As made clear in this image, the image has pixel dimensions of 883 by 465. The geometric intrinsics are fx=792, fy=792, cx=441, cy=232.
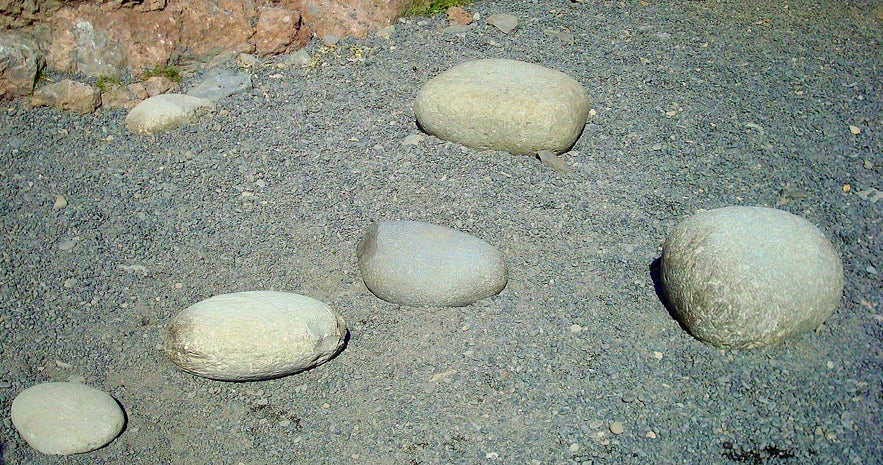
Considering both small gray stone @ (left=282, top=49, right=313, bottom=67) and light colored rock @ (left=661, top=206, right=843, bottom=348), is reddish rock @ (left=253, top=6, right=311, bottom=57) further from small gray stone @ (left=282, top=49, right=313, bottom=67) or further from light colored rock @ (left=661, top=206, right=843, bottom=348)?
light colored rock @ (left=661, top=206, right=843, bottom=348)

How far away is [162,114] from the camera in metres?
5.70

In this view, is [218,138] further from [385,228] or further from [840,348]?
[840,348]

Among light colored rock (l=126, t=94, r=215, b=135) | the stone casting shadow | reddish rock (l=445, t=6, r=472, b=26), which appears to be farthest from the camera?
reddish rock (l=445, t=6, r=472, b=26)

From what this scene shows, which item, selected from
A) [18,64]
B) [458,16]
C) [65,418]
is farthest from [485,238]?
[18,64]

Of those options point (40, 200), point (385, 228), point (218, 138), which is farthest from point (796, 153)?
point (40, 200)

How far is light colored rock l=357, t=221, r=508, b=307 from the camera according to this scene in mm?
4320

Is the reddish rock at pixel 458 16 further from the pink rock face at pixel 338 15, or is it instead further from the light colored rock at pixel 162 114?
the light colored rock at pixel 162 114

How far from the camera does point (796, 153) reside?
209 inches

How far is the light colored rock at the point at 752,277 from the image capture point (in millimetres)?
3820

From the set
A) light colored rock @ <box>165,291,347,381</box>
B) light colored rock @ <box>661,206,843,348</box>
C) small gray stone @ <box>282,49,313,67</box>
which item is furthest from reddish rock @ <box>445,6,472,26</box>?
light colored rock @ <box>165,291,347,381</box>

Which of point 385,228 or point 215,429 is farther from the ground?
point 385,228

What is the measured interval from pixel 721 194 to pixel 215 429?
333 centimetres

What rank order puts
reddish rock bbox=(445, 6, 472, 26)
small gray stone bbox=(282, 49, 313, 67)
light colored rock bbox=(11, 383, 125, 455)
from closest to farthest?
light colored rock bbox=(11, 383, 125, 455) → small gray stone bbox=(282, 49, 313, 67) → reddish rock bbox=(445, 6, 472, 26)

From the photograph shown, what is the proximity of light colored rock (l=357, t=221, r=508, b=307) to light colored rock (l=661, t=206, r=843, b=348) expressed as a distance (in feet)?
3.26
